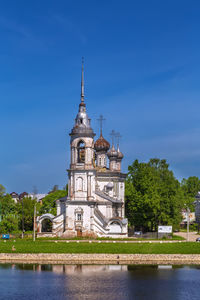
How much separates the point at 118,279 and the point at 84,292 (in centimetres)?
580

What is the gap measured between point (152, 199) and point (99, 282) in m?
36.2

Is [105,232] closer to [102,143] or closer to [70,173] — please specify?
[70,173]

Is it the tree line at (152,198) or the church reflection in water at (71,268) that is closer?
the church reflection in water at (71,268)

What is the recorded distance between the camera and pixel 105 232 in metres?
73.4

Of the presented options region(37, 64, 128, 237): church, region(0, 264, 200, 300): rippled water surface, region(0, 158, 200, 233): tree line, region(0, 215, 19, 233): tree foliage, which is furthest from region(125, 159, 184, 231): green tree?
region(0, 264, 200, 300): rippled water surface

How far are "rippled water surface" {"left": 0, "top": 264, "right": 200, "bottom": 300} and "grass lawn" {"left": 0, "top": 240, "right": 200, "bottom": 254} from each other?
509cm

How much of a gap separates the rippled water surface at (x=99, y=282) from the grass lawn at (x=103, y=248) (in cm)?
509

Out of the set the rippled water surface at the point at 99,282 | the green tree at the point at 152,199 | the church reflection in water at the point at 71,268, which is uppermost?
the green tree at the point at 152,199

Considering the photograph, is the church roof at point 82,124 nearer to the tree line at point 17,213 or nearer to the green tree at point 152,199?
the green tree at point 152,199

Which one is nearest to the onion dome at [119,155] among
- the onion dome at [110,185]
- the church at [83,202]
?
the onion dome at [110,185]

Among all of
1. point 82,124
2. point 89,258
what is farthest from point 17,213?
point 89,258

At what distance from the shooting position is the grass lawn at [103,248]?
56125 millimetres

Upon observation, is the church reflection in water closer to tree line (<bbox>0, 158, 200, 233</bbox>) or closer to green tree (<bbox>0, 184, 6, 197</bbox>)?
tree line (<bbox>0, 158, 200, 233</bbox>)

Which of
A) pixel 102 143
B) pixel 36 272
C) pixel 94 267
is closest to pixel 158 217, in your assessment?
pixel 102 143
